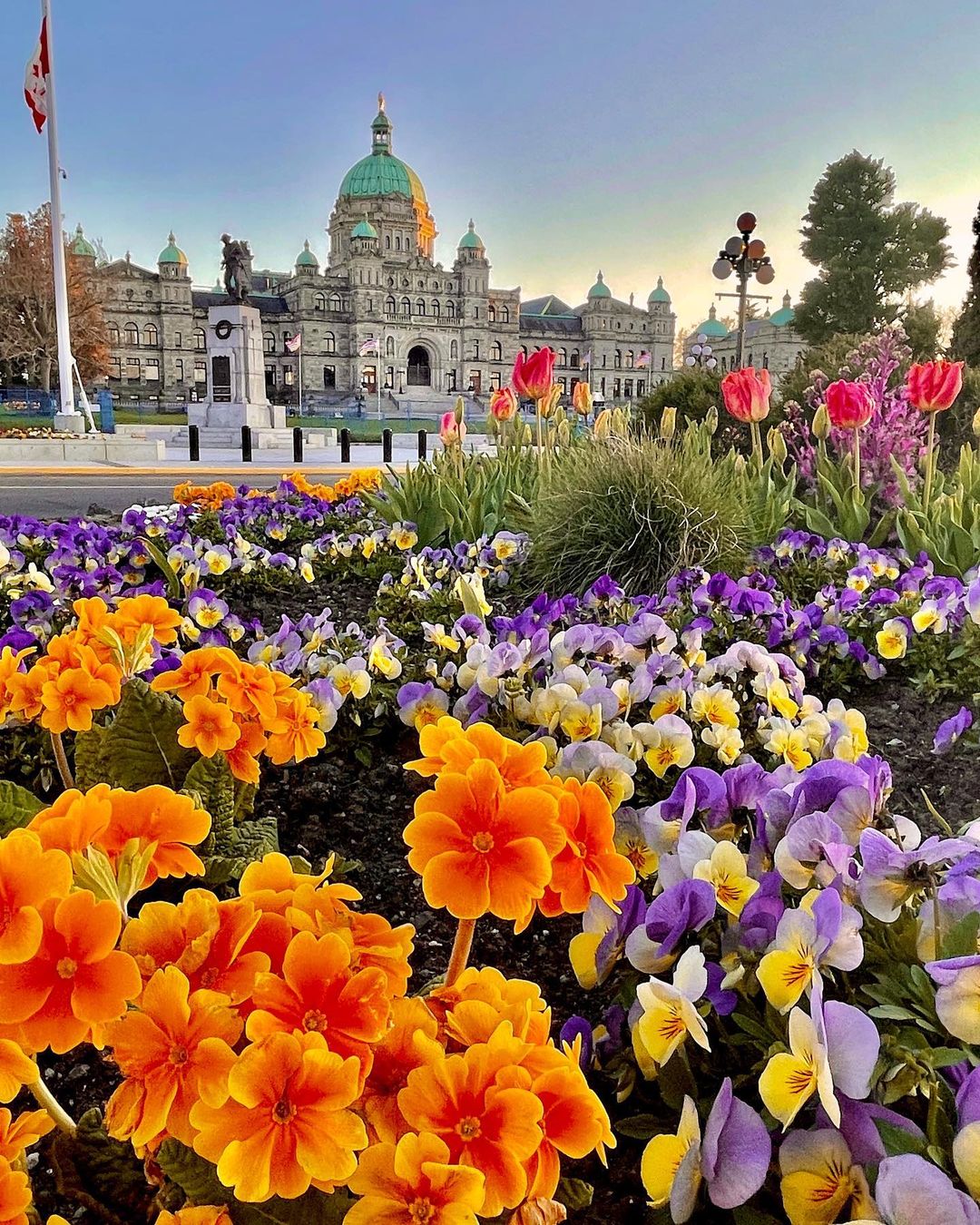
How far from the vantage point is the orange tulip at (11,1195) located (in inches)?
30.9

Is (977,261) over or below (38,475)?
over

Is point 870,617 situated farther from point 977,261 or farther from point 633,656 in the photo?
point 977,261

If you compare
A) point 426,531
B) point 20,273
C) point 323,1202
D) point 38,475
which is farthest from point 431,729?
point 20,273

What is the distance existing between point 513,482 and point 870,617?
3.39 meters

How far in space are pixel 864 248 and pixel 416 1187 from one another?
48.3 meters

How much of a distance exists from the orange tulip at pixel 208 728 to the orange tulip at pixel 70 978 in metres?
0.74

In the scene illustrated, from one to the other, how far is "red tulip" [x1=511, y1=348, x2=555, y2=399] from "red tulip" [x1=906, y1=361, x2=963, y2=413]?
79.8 inches

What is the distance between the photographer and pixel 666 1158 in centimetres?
94

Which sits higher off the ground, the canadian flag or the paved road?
the canadian flag

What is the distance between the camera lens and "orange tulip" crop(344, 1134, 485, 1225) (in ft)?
2.26

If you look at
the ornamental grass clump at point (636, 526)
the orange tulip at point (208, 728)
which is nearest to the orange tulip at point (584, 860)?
the orange tulip at point (208, 728)

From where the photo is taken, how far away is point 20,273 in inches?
1734

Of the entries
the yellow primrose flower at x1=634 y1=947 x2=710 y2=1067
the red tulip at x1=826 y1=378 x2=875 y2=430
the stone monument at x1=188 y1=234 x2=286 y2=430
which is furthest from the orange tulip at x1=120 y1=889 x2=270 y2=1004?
the stone monument at x1=188 y1=234 x2=286 y2=430

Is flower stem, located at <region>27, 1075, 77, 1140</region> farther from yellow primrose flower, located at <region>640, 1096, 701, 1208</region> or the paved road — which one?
the paved road
